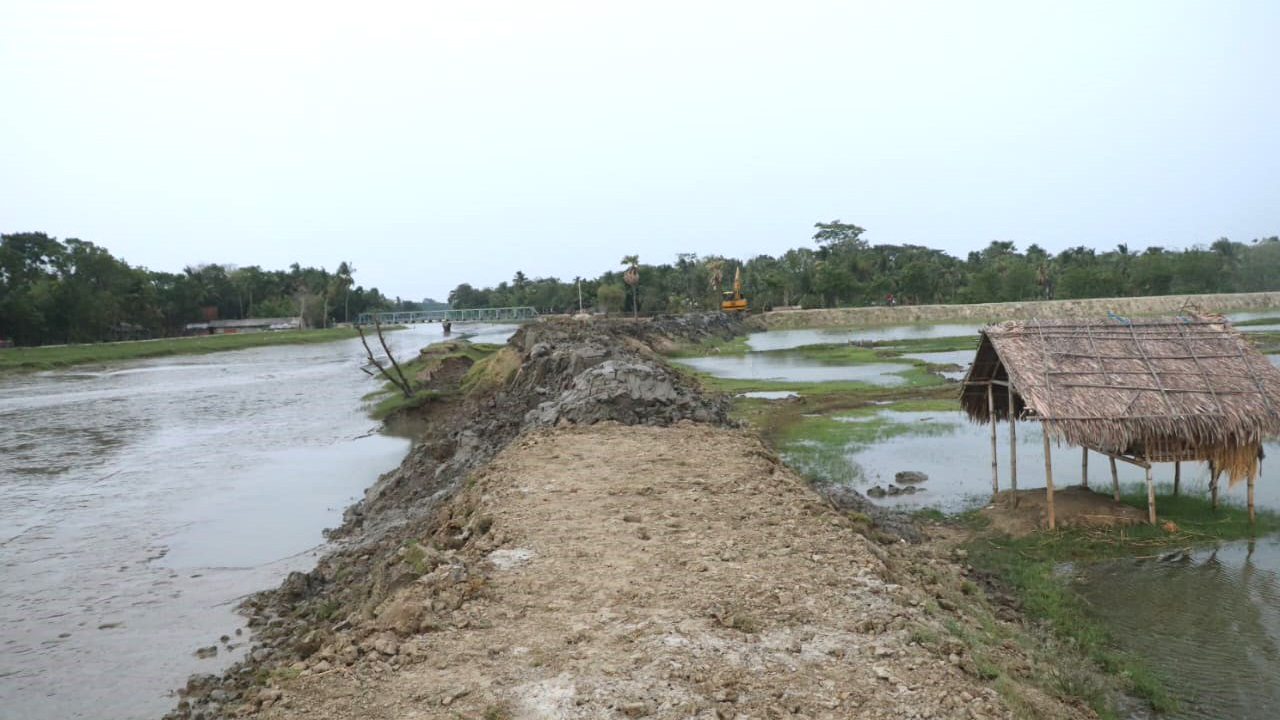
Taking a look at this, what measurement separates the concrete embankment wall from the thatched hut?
58517mm

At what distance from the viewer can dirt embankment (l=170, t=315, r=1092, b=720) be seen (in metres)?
5.53

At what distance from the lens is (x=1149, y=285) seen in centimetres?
7731

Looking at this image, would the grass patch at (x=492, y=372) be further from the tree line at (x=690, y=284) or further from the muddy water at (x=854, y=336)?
the tree line at (x=690, y=284)

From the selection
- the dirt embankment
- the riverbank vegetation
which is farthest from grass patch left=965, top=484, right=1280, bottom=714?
the riverbank vegetation

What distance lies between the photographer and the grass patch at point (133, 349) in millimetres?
56844

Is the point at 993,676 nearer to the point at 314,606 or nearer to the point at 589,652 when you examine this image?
the point at 589,652

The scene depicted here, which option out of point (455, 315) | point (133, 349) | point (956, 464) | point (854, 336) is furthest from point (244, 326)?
point (956, 464)

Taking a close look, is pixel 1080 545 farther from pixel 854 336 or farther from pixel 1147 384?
pixel 854 336

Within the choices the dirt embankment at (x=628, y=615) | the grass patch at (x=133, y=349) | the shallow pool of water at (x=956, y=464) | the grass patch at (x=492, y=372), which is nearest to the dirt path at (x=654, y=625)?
the dirt embankment at (x=628, y=615)

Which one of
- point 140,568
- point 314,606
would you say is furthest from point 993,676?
point 140,568

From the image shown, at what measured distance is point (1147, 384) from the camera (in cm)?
1134

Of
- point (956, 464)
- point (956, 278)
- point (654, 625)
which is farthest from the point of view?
point (956, 278)

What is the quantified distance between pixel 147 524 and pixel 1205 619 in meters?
16.9

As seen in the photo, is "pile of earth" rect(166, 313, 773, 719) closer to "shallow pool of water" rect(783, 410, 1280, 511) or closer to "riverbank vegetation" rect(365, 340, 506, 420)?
"riverbank vegetation" rect(365, 340, 506, 420)
